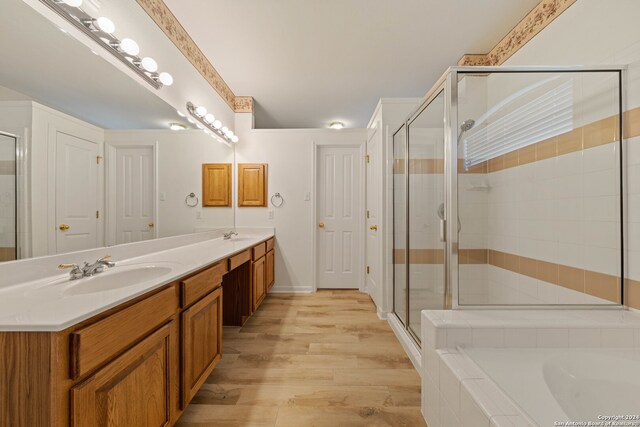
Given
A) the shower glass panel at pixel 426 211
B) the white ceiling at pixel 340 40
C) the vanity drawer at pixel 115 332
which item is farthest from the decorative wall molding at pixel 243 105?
the vanity drawer at pixel 115 332

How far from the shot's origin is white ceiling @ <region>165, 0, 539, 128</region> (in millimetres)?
1828

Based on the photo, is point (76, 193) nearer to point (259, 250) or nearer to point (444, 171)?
point (259, 250)

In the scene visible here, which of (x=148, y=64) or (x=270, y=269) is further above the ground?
(x=148, y=64)

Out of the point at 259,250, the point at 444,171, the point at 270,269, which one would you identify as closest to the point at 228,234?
the point at 259,250

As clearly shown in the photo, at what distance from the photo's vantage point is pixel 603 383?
38.3 inches

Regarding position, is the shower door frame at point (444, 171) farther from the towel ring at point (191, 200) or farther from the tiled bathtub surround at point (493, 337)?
the towel ring at point (191, 200)

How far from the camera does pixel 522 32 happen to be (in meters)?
1.97

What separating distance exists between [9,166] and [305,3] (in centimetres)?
180

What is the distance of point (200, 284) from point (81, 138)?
0.88m

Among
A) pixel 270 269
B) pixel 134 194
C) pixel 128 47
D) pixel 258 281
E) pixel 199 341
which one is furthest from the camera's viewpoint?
pixel 270 269

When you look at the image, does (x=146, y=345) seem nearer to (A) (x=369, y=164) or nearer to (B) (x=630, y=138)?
(B) (x=630, y=138)

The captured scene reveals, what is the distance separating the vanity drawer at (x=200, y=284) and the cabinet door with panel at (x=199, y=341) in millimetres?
34

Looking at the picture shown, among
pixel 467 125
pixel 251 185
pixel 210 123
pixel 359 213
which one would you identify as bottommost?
pixel 359 213

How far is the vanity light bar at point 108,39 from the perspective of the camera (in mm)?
1146
